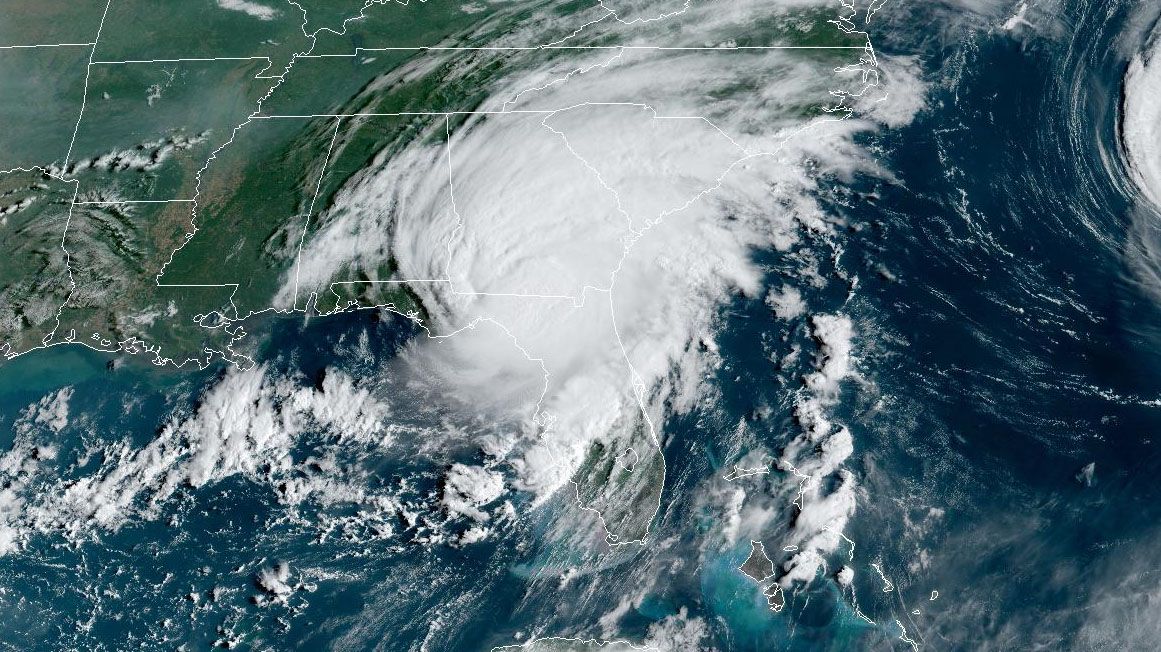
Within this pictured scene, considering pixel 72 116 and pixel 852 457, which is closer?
pixel 852 457

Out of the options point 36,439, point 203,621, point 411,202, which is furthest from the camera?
point 411,202

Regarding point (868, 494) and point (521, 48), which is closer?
point (868, 494)

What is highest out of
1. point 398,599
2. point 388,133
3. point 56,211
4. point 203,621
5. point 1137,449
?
point 388,133

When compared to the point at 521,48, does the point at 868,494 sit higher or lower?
lower

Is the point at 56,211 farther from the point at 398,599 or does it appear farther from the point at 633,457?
the point at 633,457

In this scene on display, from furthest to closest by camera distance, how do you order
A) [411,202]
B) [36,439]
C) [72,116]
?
[72,116] < [411,202] < [36,439]

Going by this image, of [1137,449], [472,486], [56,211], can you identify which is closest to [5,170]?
[56,211]

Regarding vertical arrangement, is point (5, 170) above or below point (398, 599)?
above

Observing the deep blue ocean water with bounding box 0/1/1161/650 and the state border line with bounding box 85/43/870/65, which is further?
the state border line with bounding box 85/43/870/65

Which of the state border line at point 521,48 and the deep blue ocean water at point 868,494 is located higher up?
the state border line at point 521,48

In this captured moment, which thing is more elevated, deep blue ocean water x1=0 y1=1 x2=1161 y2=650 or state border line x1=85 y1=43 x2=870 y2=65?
state border line x1=85 y1=43 x2=870 y2=65

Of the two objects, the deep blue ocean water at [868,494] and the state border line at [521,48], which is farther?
the state border line at [521,48]
